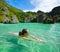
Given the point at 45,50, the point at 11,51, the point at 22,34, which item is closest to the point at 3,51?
the point at 11,51

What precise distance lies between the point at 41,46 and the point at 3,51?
5.78 metres

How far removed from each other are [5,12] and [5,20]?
16.0 metres

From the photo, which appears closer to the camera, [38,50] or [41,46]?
[38,50]

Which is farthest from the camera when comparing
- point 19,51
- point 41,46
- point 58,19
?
point 58,19

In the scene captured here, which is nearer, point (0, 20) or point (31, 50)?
point (31, 50)

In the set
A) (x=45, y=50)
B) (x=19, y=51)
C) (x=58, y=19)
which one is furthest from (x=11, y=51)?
(x=58, y=19)

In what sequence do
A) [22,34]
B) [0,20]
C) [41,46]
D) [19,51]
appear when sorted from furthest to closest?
[0,20], [22,34], [41,46], [19,51]

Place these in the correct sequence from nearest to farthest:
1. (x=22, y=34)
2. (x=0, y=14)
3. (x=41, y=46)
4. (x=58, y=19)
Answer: (x=41, y=46) → (x=22, y=34) → (x=0, y=14) → (x=58, y=19)

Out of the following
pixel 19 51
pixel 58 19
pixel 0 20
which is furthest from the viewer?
pixel 58 19

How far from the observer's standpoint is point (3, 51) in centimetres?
2233

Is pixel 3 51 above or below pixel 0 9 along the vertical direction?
below

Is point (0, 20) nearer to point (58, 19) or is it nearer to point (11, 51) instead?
point (58, 19)

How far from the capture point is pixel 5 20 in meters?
139

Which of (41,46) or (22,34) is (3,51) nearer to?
(41,46)
